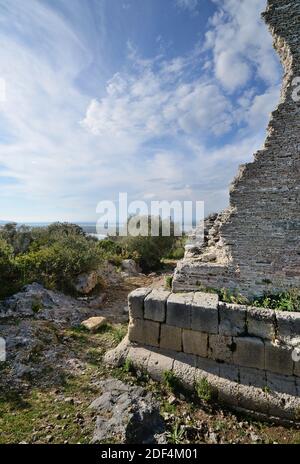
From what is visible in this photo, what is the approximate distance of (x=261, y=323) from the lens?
432 centimetres

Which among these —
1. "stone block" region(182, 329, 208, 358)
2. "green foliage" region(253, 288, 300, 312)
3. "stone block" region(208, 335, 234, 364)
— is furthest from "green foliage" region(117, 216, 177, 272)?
"stone block" region(208, 335, 234, 364)

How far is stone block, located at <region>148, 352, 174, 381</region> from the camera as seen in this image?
15.3 feet

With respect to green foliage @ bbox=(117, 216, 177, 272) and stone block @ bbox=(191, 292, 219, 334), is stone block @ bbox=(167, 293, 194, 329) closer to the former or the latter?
stone block @ bbox=(191, 292, 219, 334)

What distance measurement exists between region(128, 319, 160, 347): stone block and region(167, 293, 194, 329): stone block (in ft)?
1.11

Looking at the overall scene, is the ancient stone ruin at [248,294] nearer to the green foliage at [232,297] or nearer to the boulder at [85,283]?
the green foliage at [232,297]

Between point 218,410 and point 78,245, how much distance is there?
25.4 feet

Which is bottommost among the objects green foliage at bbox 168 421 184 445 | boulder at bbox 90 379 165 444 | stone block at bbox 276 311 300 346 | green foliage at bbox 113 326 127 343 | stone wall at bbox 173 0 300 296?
green foliage at bbox 168 421 184 445

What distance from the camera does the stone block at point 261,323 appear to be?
14.0ft

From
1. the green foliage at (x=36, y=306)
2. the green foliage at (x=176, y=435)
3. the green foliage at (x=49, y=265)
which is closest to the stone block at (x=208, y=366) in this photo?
the green foliage at (x=176, y=435)

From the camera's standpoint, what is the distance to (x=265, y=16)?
5.15 metres

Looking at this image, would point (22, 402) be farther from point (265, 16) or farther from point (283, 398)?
point (265, 16)

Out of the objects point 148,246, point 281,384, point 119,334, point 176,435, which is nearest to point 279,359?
point 281,384

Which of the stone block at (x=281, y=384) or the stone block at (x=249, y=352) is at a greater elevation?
the stone block at (x=249, y=352)
